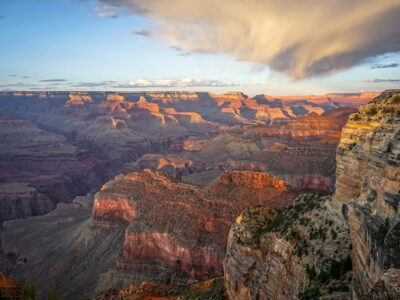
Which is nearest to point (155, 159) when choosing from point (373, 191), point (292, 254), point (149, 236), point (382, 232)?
point (149, 236)

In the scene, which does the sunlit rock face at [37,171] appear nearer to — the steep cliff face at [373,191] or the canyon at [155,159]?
the canyon at [155,159]

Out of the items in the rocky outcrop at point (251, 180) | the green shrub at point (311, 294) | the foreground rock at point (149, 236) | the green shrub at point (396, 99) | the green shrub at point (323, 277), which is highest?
the green shrub at point (396, 99)

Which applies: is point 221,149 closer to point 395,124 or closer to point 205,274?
point 205,274

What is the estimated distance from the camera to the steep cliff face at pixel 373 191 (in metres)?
11.9

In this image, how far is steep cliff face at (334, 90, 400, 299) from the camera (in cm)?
1192

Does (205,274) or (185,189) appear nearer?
(205,274)

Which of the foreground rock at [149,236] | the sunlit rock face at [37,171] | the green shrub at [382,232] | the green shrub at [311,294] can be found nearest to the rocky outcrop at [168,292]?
the foreground rock at [149,236]

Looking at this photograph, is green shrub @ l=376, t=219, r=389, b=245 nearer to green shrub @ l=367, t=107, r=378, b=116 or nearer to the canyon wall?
the canyon wall

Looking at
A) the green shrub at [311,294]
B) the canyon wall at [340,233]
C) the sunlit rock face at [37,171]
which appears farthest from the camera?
the sunlit rock face at [37,171]

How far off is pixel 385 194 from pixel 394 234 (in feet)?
11.2

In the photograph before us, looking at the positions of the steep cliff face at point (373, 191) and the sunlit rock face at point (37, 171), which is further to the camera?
the sunlit rock face at point (37, 171)

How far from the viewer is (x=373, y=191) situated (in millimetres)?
16516

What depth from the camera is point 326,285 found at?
702 inches

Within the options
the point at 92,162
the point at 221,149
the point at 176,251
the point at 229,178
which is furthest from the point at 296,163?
the point at 92,162
